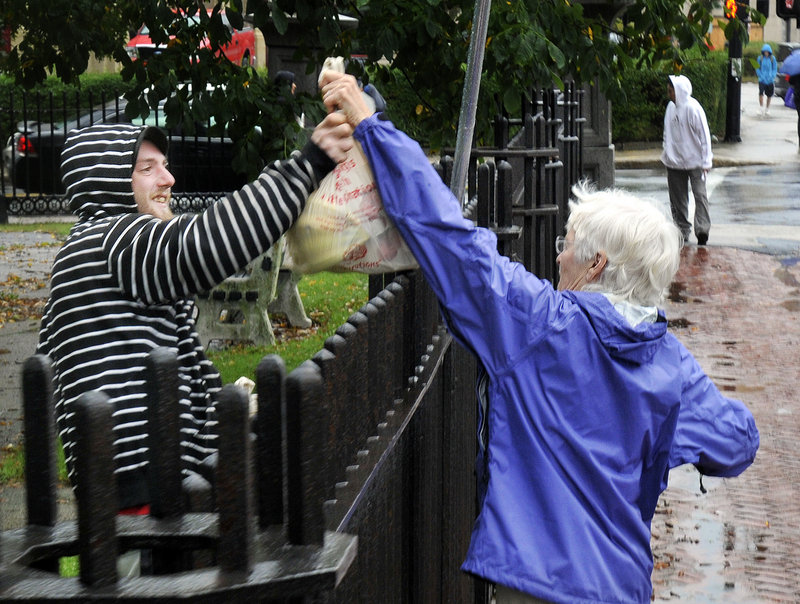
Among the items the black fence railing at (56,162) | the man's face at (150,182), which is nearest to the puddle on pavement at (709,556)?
the man's face at (150,182)

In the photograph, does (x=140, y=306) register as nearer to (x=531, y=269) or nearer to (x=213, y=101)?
(x=531, y=269)

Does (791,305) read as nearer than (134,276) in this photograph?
No

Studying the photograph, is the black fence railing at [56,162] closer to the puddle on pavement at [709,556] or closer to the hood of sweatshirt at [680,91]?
the hood of sweatshirt at [680,91]

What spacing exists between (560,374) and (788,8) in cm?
1113

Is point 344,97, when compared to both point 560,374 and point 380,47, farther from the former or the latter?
point 380,47

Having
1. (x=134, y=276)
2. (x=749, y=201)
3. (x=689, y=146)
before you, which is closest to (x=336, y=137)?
(x=134, y=276)

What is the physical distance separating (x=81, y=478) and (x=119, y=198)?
1.50 m

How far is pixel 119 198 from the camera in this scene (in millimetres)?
2703

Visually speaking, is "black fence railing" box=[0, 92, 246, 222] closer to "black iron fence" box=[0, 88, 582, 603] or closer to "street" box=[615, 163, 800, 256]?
"street" box=[615, 163, 800, 256]

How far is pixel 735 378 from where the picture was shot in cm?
831

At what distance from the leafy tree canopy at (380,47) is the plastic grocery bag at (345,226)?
3880 millimetres

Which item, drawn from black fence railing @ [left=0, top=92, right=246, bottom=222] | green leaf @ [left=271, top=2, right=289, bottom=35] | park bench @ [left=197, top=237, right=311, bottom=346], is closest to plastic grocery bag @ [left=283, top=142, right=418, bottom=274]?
green leaf @ [left=271, top=2, right=289, bottom=35]

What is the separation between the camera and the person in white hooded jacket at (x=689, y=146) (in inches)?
Answer: 560

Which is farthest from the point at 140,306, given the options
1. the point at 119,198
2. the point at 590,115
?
the point at 590,115
